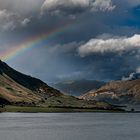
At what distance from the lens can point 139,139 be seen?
538 feet

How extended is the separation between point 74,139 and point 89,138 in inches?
321

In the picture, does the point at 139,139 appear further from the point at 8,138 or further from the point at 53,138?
the point at 8,138

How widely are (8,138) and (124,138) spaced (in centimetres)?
4636

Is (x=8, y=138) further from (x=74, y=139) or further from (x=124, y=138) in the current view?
(x=124, y=138)

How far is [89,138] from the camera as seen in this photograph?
550 ft

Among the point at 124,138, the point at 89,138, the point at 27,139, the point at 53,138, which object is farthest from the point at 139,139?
the point at 27,139

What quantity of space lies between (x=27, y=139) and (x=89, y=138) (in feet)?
83.0

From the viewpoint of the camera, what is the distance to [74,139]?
532 ft

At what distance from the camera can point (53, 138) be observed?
16562 centimetres

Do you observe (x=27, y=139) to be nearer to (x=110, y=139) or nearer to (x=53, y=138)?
(x=53, y=138)

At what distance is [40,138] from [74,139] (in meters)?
13.8

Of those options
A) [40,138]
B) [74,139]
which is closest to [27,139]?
[40,138]

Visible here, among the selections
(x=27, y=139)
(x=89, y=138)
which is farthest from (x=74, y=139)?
(x=27, y=139)

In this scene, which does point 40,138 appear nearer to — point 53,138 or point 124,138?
point 53,138
